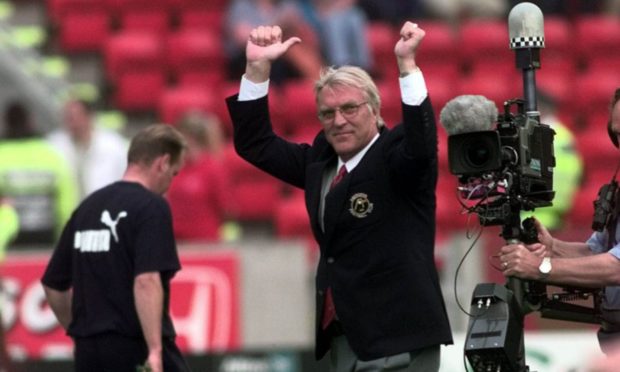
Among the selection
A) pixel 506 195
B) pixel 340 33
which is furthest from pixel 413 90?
pixel 340 33

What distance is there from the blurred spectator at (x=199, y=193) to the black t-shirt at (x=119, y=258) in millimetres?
4159

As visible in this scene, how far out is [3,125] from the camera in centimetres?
1330

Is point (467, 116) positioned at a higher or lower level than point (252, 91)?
lower

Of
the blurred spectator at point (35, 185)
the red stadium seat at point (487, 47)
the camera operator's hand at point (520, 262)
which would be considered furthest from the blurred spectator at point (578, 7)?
the camera operator's hand at point (520, 262)

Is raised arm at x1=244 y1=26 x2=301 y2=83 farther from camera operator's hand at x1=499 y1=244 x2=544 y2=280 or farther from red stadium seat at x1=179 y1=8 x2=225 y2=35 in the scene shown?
red stadium seat at x1=179 y1=8 x2=225 y2=35

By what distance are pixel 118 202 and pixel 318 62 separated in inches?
249

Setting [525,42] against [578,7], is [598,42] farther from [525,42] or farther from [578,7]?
[525,42]

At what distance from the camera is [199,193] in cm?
1168

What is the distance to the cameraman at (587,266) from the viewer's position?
634cm

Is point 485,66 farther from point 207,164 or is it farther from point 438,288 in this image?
point 438,288

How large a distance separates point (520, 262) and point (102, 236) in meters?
1.92

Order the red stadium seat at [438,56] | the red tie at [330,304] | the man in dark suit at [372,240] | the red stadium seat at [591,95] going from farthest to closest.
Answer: the red stadium seat at [438,56] → the red stadium seat at [591,95] → the red tie at [330,304] → the man in dark suit at [372,240]

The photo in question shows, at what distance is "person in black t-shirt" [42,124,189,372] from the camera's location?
7.29m

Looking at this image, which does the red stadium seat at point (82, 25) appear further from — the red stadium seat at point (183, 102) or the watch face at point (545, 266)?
the watch face at point (545, 266)
